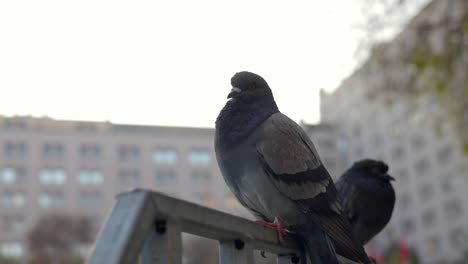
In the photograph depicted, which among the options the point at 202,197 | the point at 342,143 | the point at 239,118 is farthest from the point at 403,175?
the point at 239,118

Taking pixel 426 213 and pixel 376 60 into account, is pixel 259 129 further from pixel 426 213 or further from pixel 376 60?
pixel 426 213

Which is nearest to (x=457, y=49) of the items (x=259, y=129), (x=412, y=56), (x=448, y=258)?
(x=412, y=56)

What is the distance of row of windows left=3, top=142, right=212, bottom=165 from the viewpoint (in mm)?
51688

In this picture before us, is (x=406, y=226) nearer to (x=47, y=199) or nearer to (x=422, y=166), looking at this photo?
(x=422, y=166)

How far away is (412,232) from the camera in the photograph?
4978 centimetres

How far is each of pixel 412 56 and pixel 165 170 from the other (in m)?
48.8

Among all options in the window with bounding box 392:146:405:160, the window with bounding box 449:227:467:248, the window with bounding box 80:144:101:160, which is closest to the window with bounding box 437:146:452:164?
the window with bounding box 449:227:467:248

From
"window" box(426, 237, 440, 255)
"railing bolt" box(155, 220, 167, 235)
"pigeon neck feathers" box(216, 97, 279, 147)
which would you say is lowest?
"window" box(426, 237, 440, 255)

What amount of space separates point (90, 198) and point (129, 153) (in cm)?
489

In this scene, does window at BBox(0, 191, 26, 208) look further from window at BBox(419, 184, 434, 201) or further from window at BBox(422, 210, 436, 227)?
window at BBox(422, 210, 436, 227)

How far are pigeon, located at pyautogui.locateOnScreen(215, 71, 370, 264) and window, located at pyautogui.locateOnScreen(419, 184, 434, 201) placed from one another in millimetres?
45712

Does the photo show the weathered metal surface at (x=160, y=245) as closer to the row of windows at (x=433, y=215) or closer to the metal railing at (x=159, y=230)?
the metal railing at (x=159, y=230)

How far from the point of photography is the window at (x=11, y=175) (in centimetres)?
5188

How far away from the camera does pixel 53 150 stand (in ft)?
Answer: 172
